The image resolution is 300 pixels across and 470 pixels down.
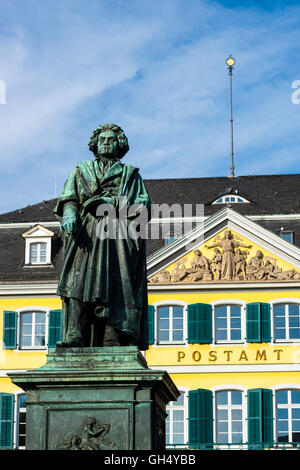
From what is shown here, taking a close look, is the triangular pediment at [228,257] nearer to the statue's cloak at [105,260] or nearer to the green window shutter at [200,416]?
the green window shutter at [200,416]

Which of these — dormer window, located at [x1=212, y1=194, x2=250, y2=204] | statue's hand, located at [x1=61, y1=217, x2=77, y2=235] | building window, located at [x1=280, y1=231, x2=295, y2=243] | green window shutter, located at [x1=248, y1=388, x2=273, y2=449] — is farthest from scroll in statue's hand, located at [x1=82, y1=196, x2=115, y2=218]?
dormer window, located at [x1=212, y1=194, x2=250, y2=204]

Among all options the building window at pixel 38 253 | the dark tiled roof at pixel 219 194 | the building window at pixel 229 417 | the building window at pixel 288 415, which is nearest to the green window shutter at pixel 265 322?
the building window at pixel 288 415

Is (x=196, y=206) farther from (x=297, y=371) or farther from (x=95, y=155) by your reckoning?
(x=95, y=155)

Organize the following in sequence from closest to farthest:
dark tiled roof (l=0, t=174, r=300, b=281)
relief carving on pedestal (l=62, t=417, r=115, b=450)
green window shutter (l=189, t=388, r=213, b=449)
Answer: relief carving on pedestal (l=62, t=417, r=115, b=450)
green window shutter (l=189, t=388, r=213, b=449)
dark tiled roof (l=0, t=174, r=300, b=281)

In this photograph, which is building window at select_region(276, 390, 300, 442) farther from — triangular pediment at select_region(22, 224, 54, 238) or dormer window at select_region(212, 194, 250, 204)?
triangular pediment at select_region(22, 224, 54, 238)

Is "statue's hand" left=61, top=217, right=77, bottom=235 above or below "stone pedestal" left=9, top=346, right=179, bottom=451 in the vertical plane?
above

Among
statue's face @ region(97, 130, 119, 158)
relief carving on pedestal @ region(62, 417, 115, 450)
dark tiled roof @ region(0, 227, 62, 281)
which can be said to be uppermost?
dark tiled roof @ region(0, 227, 62, 281)

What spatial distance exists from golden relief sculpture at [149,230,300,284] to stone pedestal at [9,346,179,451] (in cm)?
2800

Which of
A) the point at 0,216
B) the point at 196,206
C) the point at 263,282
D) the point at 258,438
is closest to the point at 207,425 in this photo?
the point at 258,438

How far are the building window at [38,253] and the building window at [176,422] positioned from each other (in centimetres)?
742

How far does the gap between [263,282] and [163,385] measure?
2775 centimetres

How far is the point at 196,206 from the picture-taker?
41625 millimetres

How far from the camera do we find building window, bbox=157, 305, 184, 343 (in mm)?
36500

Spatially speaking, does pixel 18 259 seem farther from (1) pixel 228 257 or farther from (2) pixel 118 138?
(2) pixel 118 138
